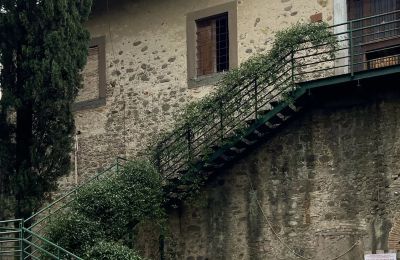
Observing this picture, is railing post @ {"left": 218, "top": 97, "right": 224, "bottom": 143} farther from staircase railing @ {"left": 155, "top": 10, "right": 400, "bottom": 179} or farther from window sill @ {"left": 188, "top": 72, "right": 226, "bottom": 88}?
window sill @ {"left": 188, "top": 72, "right": 226, "bottom": 88}

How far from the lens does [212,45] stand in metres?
20.2

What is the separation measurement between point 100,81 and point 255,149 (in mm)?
5726

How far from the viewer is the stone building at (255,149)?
16.8 m

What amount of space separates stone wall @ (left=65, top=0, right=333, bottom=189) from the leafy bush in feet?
7.80

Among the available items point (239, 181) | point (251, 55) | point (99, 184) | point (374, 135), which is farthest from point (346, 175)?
point (99, 184)

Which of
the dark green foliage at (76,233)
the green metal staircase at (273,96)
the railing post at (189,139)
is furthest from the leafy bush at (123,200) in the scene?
the railing post at (189,139)

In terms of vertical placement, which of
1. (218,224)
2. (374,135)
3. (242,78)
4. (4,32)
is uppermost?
(4,32)

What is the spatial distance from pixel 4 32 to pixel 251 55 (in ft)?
18.6

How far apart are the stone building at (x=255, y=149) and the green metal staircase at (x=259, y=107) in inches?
16.1

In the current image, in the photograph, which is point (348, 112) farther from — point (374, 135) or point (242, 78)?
point (242, 78)

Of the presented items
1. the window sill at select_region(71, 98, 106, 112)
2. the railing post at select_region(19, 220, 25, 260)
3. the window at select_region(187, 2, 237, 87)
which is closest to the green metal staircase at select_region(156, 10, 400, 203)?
the window at select_region(187, 2, 237, 87)

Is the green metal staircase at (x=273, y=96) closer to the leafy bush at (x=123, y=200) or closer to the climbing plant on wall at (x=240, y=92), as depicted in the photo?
the climbing plant on wall at (x=240, y=92)

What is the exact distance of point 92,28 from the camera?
22.6m

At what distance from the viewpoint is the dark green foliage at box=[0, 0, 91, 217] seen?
1834cm
